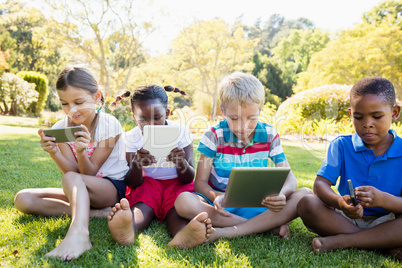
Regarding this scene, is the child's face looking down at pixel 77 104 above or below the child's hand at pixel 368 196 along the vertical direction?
above

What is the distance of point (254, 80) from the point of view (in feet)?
8.73

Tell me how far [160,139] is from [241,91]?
757mm

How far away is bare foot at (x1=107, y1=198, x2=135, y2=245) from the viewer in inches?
82.7

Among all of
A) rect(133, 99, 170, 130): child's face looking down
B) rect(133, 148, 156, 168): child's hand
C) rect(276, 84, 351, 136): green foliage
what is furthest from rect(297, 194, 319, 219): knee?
rect(276, 84, 351, 136): green foliage

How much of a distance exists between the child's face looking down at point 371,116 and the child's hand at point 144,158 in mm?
1586

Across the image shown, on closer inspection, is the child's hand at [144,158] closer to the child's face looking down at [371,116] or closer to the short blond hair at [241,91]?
the short blond hair at [241,91]

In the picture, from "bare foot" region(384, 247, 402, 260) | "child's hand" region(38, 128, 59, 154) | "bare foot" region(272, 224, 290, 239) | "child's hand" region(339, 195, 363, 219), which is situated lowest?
"bare foot" region(272, 224, 290, 239)

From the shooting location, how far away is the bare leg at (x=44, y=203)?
2.69 metres

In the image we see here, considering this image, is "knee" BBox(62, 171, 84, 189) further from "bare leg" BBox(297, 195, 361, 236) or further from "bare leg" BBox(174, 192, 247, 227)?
"bare leg" BBox(297, 195, 361, 236)

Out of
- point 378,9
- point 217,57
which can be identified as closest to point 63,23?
point 217,57

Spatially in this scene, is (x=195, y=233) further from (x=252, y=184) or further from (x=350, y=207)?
(x=350, y=207)

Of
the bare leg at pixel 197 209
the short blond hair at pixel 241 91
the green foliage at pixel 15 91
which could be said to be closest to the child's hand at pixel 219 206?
the bare leg at pixel 197 209

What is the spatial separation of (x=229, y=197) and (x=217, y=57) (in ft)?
61.9

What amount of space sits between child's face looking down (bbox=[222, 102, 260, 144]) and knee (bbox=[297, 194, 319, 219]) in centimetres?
69
